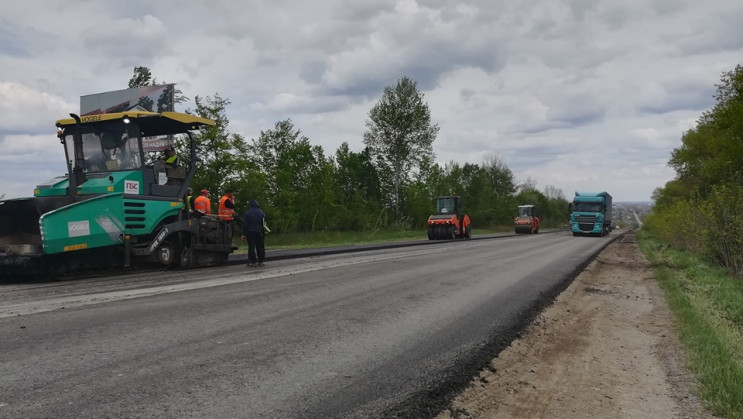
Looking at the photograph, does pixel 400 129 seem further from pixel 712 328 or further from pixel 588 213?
pixel 712 328

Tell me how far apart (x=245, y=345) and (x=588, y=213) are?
35721mm

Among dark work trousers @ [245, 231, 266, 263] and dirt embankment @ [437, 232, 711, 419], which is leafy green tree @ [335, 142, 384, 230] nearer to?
dark work trousers @ [245, 231, 266, 263]

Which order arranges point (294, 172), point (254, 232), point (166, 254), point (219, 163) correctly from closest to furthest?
point (166, 254) < point (254, 232) < point (219, 163) < point (294, 172)

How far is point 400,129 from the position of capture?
41344mm

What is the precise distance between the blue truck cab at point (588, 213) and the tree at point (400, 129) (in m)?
12.1

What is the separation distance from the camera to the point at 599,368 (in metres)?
4.74

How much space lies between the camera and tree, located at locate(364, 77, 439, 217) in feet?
135

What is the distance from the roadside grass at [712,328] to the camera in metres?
3.90

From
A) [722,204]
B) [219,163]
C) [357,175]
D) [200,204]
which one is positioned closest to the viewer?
[200,204]

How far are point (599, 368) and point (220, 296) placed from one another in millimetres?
4827

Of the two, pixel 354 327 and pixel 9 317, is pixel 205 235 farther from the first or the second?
pixel 354 327

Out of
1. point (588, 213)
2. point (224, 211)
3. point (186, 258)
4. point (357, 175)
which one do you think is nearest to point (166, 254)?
point (186, 258)

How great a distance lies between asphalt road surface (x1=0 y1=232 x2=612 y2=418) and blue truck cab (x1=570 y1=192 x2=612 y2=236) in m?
29.8

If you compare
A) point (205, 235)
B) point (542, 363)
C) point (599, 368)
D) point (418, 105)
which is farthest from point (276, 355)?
point (418, 105)
